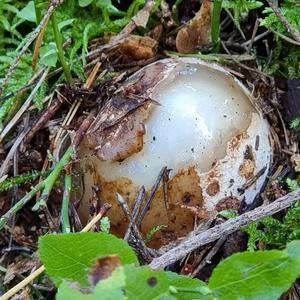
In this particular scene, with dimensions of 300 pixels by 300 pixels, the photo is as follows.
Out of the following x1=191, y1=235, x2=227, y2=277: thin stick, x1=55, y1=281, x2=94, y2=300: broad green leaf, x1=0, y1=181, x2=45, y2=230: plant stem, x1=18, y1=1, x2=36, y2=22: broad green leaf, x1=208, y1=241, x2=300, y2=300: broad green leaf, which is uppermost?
x1=18, y1=1, x2=36, y2=22: broad green leaf

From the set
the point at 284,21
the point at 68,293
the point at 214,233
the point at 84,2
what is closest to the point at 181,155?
the point at 214,233

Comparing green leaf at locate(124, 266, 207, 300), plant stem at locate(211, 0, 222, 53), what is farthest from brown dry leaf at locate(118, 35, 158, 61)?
green leaf at locate(124, 266, 207, 300)

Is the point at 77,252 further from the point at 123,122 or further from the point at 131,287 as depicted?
the point at 123,122

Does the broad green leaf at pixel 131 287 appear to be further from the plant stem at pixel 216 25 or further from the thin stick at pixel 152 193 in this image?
the plant stem at pixel 216 25

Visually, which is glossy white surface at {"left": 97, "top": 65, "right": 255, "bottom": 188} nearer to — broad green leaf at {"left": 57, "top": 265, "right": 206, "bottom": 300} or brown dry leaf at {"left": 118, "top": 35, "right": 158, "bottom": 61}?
brown dry leaf at {"left": 118, "top": 35, "right": 158, "bottom": 61}

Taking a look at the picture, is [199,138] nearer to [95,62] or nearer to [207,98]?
[207,98]

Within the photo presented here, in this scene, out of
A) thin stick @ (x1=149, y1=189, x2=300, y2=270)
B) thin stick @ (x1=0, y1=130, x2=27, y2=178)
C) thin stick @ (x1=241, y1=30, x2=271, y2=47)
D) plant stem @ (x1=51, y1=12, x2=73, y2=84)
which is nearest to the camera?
thin stick @ (x1=149, y1=189, x2=300, y2=270)
